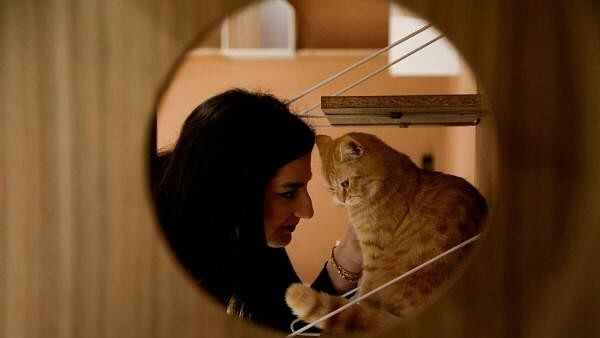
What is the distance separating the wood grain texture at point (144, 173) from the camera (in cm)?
48

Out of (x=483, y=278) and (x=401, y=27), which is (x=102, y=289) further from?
(x=401, y=27)

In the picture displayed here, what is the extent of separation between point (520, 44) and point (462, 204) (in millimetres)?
456

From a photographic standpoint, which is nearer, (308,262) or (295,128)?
(295,128)

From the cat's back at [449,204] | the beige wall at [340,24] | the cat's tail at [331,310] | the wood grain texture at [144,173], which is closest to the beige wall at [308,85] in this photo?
the beige wall at [340,24]

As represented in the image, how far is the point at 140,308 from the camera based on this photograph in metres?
0.52

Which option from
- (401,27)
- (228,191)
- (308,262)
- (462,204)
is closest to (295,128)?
(228,191)

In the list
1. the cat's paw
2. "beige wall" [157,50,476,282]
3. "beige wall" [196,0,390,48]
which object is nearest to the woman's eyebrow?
the cat's paw

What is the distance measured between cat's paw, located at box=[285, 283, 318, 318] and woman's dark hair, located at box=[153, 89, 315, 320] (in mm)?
219

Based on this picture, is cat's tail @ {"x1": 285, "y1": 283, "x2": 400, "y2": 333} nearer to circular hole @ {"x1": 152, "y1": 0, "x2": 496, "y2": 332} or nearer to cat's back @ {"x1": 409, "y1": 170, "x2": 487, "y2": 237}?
circular hole @ {"x1": 152, "y1": 0, "x2": 496, "y2": 332}

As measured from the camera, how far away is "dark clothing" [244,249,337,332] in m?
1.00

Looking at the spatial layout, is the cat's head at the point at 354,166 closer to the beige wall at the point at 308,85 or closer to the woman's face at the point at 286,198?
the woman's face at the point at 286,198

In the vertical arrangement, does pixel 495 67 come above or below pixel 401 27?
below

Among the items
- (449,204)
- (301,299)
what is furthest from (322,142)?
(301,299)

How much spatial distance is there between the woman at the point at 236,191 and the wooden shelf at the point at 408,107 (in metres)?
0.13
